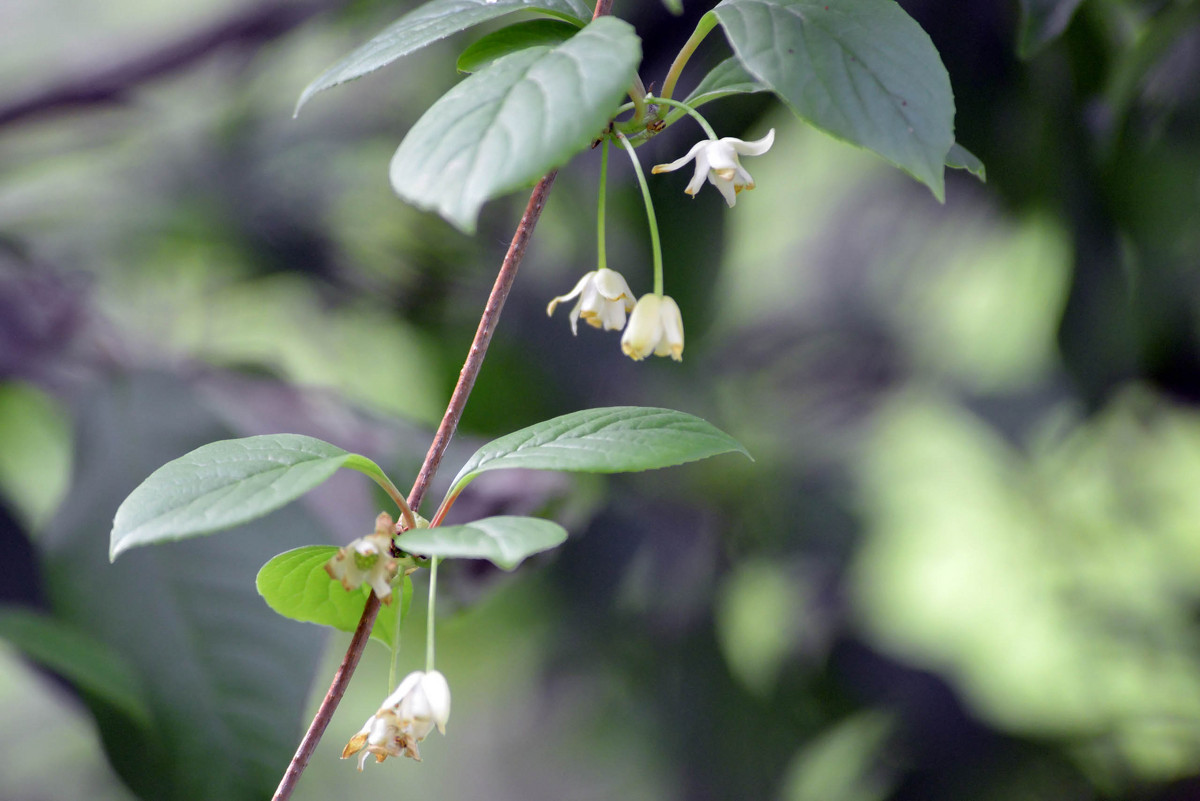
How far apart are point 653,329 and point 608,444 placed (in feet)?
0.18

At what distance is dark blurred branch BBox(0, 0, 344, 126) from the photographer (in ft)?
2.69

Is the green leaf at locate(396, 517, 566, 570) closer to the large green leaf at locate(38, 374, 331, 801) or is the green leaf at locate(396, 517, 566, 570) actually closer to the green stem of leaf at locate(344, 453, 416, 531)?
the green stem of leaf at locate(344, 453, 416, 531)

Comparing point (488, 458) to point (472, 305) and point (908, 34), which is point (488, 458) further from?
point (472, 305)

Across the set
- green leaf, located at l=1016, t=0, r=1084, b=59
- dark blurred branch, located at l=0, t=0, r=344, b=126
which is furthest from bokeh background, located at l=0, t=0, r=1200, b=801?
green leaf, located at l=1016, t=0, r=1084, b=59

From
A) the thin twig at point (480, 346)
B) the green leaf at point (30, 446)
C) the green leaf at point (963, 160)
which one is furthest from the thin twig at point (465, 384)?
the green leaf at point (30, 446)

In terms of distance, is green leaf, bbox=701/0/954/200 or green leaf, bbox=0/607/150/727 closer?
green leaf, bbox=701/0/954/200

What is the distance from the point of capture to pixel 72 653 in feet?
1.93

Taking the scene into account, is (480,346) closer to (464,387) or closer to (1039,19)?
(464,387)

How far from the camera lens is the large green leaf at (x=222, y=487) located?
20 cm

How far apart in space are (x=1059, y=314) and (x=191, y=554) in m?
0.76

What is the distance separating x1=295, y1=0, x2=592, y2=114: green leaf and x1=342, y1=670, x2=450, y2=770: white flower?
18 centimetres

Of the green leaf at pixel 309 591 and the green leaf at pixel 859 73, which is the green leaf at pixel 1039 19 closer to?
the green leaf at pixel 859 73

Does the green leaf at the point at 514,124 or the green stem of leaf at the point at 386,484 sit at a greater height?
the green leaf at the point at 514,124

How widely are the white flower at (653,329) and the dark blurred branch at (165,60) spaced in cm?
75
